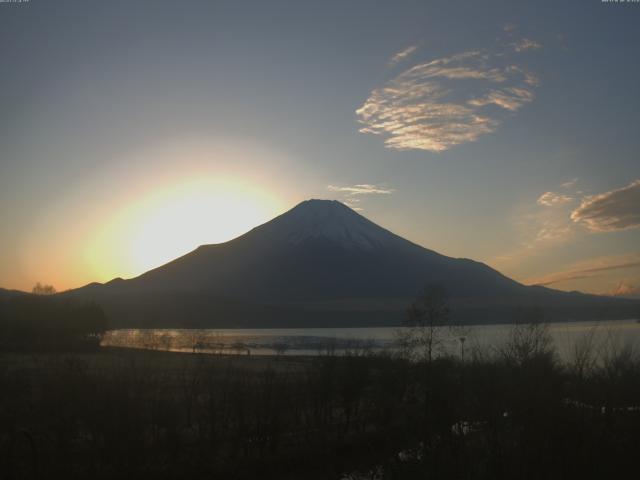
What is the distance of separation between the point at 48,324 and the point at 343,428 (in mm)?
40529

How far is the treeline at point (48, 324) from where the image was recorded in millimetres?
46281

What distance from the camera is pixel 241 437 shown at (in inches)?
589

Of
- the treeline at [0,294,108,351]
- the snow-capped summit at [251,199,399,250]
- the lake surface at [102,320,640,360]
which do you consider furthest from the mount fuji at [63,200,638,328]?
the treeline at [0,294,108,351]

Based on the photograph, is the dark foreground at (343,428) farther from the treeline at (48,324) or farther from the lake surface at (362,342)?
the treeline at (48,324)

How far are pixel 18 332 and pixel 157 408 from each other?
39.3 meters

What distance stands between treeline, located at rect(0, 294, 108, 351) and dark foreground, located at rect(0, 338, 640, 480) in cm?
3094

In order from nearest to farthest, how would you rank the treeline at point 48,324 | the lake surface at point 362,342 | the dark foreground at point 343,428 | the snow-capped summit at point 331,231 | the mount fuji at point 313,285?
the dark foreground at point 343,428 → the lake surface at point 362,342 → the treeline at point 48,324 → the mount fuji at point 313,285 → the snow-capped summit at point 331,231

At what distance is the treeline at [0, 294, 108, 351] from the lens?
1822 inches

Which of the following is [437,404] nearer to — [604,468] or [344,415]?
[604,468]

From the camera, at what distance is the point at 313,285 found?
159 metres

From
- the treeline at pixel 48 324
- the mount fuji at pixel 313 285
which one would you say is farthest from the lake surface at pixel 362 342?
the mount fuji at pixel 313 285

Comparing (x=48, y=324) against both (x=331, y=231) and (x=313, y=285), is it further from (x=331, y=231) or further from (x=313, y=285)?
(x=331, y=231)

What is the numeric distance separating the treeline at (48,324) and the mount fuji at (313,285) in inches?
1559

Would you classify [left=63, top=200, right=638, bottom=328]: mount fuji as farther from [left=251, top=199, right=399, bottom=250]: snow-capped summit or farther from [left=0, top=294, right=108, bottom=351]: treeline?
[left=0, top=294, right=108, bottom=351]: treeline
